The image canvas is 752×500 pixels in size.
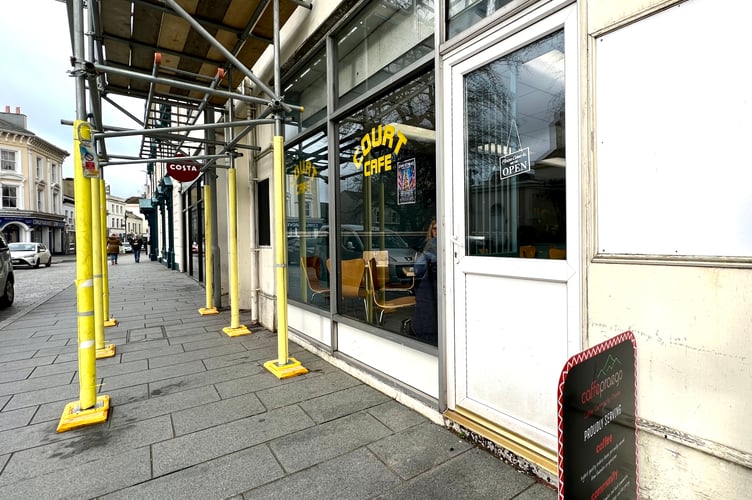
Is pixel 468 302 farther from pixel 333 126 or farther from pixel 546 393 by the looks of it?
pixel 333 126

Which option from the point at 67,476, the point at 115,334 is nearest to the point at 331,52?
the point at 67,476

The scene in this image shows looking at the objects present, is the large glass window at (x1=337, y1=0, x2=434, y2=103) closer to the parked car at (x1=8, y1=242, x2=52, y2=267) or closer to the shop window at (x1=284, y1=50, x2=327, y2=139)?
the shop window at (x1=284, y1=50, x2=327, y2=139)

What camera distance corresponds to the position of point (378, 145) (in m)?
3.71

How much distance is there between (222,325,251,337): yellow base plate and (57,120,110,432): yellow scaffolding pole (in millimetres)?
2364

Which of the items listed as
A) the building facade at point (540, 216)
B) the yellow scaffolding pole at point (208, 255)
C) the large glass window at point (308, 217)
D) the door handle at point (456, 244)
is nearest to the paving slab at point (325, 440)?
the building facade at point (540, 216)

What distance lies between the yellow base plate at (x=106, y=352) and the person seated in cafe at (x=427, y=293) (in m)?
3.74

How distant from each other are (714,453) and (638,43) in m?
1.76

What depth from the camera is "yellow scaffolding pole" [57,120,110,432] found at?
2865 millimetres

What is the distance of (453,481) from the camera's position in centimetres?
218

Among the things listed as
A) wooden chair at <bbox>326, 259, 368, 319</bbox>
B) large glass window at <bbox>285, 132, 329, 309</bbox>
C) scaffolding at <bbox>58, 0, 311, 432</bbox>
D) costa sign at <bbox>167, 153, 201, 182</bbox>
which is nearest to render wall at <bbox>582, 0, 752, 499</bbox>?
wooden chair at <bbox>326, 259, 368, 319</bbox>

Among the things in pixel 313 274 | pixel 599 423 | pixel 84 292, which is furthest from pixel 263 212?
pixel 599 423

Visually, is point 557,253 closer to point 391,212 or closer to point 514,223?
point 514,223

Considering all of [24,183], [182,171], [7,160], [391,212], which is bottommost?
[391,212]

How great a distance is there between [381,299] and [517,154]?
6.72 ft
